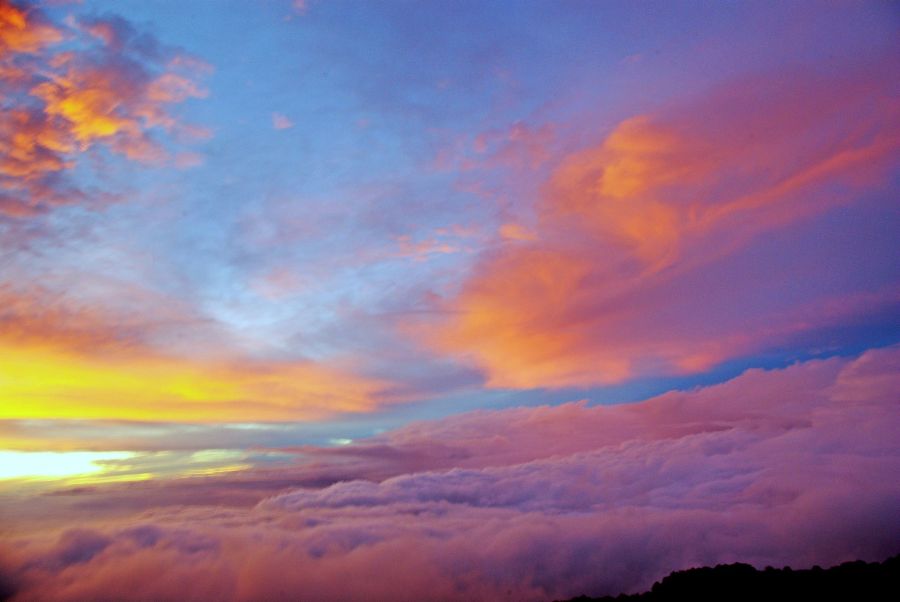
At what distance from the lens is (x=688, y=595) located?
14900cm

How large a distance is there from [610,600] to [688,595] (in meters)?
26.0

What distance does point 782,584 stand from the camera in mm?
145000

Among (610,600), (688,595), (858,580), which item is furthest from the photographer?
(610,600)

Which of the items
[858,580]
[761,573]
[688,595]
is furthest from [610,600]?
[858,580]

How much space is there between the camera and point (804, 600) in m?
137

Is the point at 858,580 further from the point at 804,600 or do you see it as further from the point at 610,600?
the point at 610,600

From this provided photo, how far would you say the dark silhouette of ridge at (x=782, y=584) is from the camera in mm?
131750

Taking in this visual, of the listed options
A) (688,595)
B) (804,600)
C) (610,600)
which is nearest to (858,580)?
(804,600)

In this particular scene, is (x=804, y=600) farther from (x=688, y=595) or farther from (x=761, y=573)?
(x=688, y=595)

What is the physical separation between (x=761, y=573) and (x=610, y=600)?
Result: 51.4 m

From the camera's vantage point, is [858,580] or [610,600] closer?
[858,580]

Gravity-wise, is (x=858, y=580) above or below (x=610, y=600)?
above

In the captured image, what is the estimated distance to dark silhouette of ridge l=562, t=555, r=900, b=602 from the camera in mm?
131750

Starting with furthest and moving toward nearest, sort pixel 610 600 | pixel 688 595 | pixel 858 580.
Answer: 1. pixel 610 600
2. pixel 688 595
3. pixel 858 580
